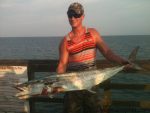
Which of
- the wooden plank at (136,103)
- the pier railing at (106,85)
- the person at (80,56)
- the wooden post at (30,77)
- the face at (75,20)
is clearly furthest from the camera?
the wooden post at (30,77)

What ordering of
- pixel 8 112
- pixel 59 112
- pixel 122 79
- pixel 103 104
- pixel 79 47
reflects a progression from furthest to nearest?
pixel 122 79, pixel 59 112, pixel 8 112, pixel 103 104, pixel 79 47

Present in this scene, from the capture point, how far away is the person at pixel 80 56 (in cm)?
527

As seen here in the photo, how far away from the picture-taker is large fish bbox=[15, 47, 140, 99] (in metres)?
4.91

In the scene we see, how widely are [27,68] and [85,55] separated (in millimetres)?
1904

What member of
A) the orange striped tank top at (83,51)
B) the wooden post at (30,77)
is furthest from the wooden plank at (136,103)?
the wooden post at (30,77)

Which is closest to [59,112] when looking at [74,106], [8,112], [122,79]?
[8,112]

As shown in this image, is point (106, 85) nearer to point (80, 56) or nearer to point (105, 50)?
point (105, 50)

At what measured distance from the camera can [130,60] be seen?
17.5 ft

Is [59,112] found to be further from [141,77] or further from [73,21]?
[141,77]

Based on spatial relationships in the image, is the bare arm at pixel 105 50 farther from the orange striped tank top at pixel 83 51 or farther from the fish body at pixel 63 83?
the fish body at pixel 63 83

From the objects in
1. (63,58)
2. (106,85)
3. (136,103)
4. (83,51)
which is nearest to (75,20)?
(83,51)

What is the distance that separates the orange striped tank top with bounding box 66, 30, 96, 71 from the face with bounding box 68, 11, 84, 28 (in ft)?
0.76

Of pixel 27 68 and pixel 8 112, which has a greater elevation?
pixel 27 68

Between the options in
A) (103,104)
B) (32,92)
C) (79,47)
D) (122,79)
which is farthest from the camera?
(122,79)
